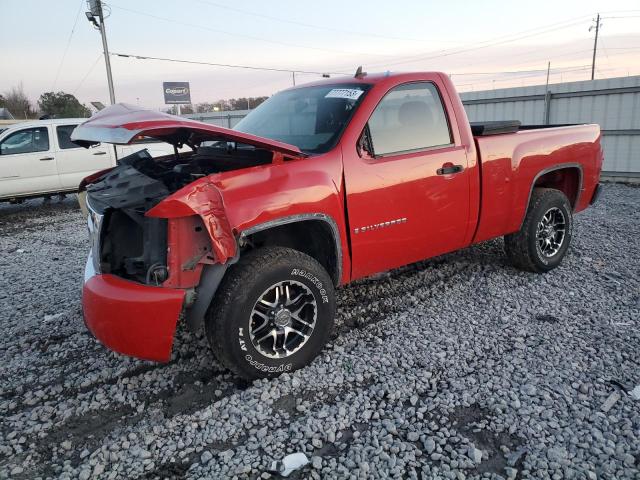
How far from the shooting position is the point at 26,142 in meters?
9.98

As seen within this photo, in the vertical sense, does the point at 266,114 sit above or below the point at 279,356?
above

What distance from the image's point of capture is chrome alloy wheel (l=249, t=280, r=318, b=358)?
3.10m

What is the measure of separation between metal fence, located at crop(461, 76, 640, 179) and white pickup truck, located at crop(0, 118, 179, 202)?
8977 mm

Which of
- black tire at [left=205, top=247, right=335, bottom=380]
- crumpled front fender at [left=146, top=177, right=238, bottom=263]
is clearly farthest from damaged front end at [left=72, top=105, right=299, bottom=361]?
black tire at [left=205, top=247, right=335, bottom=380]

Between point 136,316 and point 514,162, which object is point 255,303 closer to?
point 136,316

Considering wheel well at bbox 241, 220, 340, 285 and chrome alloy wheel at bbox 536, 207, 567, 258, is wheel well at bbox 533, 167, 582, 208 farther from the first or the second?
wheel well at bbox 241, 220, 340, 285

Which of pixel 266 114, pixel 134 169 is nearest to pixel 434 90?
pixel 266 114

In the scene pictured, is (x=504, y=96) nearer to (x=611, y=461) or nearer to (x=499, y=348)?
(x=499, y=348)

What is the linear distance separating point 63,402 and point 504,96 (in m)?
12.8

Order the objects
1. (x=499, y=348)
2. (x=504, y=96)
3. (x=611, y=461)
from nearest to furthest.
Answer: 1. (x=611, y=461)
2. (x=499, y=348)
3. (x=504, y=96)

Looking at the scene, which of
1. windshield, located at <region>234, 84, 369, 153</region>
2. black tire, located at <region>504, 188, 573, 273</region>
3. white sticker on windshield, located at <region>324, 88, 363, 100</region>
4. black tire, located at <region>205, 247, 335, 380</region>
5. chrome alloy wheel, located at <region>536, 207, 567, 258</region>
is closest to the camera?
black tire, located at <region>205, 247, 335, 380</region>

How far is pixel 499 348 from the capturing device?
3.54 m

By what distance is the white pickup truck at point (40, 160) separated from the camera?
32.0ft

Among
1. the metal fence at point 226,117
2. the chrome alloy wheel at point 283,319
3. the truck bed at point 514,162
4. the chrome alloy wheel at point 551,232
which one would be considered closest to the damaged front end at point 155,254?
the chrome alloy wheel at point 283,319
